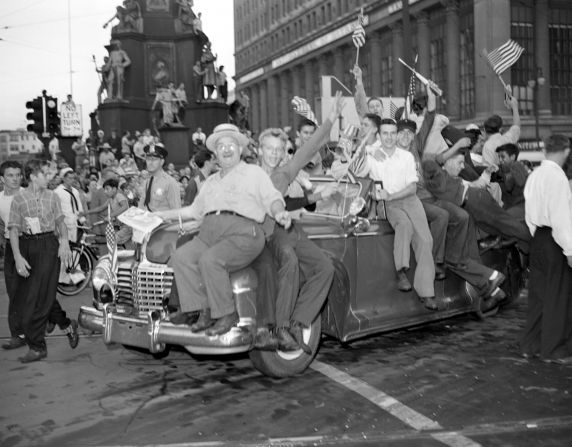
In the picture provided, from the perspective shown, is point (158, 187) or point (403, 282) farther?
point (158, 187)

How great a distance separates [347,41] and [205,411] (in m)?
77.8

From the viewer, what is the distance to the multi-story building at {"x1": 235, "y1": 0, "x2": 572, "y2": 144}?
52500mm

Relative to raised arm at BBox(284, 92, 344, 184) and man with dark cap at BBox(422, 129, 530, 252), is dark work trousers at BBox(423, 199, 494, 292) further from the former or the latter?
raised arm at BBox(284, 92, 344, 184)

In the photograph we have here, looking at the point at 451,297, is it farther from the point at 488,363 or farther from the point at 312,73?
the point at 312,73

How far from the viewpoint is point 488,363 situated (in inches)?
269

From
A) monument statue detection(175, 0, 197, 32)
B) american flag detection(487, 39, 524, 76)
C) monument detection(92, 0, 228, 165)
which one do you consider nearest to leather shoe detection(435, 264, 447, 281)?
american flag detection(487, 39, 524, 76)

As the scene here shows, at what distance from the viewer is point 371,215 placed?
740 cm

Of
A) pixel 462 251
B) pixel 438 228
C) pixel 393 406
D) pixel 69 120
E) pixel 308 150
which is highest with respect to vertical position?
pixel 69 120

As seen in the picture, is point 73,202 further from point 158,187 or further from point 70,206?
point 158,187

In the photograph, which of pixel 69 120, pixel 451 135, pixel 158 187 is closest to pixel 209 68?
pixel 69 120

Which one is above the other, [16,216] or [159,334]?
[16,216]

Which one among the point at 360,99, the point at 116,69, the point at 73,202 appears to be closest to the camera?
the point at 360,99

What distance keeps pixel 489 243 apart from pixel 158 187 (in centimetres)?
426

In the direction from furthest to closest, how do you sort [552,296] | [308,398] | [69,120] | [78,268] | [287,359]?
[69,120]
[78,268]
[552,296]
[287,359]
[308,398]
